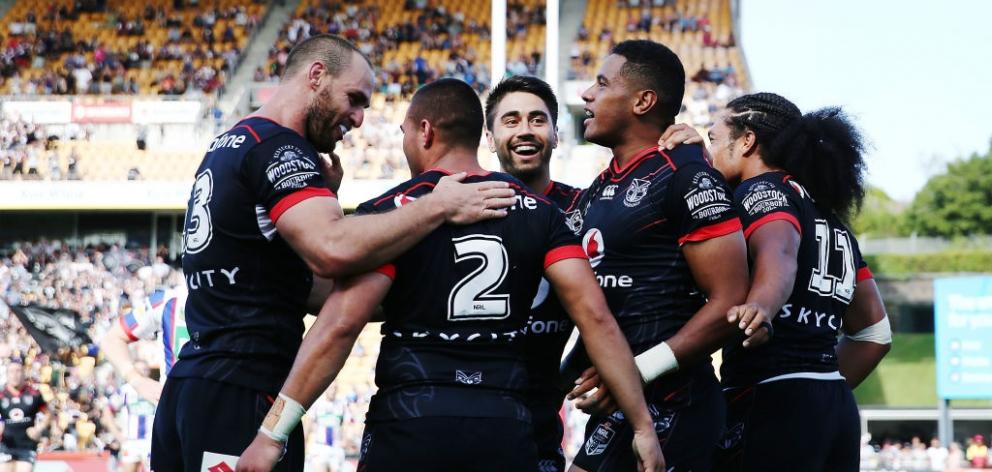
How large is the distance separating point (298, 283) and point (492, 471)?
1.10 meters

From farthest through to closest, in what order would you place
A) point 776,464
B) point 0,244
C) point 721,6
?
point 721,6
point 0,244
point 776,464

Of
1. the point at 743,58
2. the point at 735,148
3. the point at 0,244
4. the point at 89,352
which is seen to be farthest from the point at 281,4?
the point at 735,148

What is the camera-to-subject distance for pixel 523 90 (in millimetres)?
6520

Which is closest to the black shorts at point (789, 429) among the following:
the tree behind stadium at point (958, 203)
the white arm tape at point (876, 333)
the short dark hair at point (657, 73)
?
the white arm tape at point (876, 333)

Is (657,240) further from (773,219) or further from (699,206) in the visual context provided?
(773,219)

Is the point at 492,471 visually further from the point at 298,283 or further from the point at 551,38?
the point at 551,38

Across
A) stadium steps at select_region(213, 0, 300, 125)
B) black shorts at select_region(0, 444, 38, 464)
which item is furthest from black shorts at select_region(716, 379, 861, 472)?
stadium steps at select_region(213, 0, 300, 125)

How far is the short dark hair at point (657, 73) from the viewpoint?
5.21 meters

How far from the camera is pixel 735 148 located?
576 centimetres

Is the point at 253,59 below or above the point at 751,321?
above

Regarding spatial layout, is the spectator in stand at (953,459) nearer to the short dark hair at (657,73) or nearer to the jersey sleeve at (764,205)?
the jersey sleeve at (764,205)

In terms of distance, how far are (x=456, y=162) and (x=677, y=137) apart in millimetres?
978

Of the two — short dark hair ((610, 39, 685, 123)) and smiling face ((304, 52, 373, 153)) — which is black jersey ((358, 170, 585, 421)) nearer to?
smiling face ((304, 52, 373, 153))

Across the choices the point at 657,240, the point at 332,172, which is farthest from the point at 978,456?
the point at 332,172
